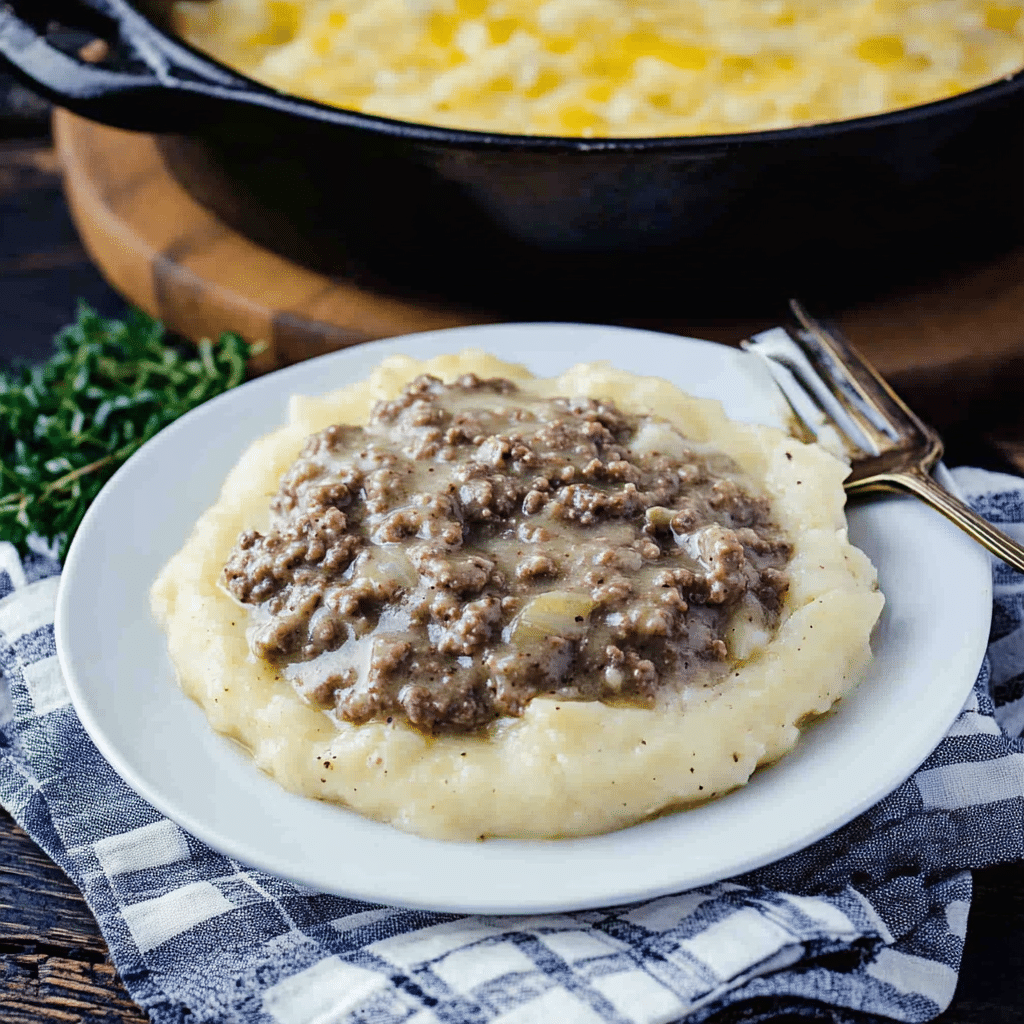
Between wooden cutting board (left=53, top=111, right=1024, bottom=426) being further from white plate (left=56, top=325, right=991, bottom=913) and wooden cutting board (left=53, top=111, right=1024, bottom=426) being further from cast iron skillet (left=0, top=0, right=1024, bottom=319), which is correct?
white plate (left=56, top=325, right=991, bottom=913)

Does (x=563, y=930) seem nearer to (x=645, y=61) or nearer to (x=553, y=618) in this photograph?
(x=553, y=618)

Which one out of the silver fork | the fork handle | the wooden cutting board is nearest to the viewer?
the fork handle

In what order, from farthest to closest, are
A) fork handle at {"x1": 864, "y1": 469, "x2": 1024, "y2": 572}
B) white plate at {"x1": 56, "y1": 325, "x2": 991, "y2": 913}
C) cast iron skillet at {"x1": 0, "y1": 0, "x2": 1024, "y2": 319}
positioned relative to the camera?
cast iron skillet at {"x1": 0, "y1": 0, "x2": 1024, "y2": 319}
fork handle at {"x1": 864, "y1": 469, "x2": 1024, "y2": 572}
white plate at {"x1": 56, "y1": 325, "x2": 991, "y2": 913}

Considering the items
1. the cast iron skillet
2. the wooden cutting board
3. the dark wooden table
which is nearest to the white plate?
the dark wooden table

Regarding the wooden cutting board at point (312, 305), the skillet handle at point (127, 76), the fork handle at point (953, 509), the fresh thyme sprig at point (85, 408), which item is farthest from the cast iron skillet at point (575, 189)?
the fork handle at point (953, 509)

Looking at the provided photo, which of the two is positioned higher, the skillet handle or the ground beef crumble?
the skillet handle

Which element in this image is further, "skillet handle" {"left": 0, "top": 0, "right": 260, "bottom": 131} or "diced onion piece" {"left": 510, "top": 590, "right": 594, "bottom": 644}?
"skillet handle" {"left": 0, "top": 0, "right": 260, "bottom": 131}

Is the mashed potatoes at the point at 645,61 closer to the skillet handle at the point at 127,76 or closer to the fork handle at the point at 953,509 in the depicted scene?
the skillet handle at the point at 127,76
